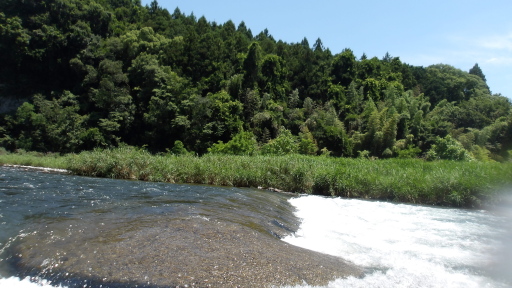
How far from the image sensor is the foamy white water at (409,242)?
6055 mm

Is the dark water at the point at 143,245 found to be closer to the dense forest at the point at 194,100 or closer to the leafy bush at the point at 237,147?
the leafy bush at the point at 237,147

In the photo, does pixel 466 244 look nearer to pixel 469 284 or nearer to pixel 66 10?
pixel 469 284

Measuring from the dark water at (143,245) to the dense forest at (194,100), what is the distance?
2290 centimetres

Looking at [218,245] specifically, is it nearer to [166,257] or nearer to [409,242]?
[166,257]

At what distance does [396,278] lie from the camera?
19.2ft

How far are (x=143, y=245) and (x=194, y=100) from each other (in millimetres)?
33133

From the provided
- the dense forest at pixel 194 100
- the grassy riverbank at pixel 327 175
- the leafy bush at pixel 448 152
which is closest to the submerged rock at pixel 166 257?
the grassy riverbank at pixel 327 175

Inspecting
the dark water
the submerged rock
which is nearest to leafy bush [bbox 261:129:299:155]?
the dark water

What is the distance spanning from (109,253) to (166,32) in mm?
54452

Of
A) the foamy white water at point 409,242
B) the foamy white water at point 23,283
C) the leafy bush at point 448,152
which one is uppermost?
the leafy bush at point 448,152

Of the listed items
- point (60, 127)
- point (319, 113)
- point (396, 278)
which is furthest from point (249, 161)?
point (60, 127)

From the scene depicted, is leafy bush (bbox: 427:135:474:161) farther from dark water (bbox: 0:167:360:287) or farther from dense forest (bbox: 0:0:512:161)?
dark water (bbox: 0:167:360:287)

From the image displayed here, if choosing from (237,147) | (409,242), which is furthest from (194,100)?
(409,242)

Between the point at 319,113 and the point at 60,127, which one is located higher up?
the point at 319,113
